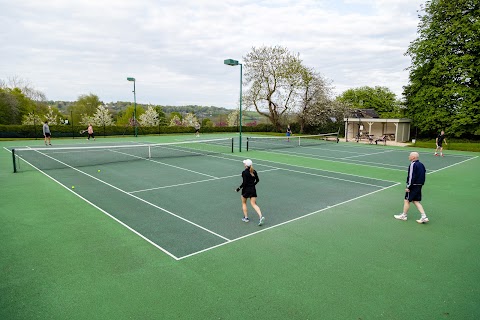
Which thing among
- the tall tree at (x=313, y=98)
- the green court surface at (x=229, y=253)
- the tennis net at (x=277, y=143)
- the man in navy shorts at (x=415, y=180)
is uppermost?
the tall tree at (x=313, y=98)

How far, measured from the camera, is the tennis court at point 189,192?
295 inches

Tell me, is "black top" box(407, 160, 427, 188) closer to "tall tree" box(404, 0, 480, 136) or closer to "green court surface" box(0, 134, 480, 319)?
"green court surface" box(0, 134, 480, 319)

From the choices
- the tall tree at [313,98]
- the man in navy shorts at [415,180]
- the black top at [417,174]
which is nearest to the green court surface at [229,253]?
the man in navy shorts at [415,180]

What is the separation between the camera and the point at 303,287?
198 inches

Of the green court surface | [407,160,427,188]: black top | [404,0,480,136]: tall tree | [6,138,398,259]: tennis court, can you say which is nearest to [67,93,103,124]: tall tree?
[6,138,398,259]: tennis court

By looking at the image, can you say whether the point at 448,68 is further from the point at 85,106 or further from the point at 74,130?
the point at 85,106

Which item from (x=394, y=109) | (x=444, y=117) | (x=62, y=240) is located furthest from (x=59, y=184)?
(x=394, y=109)

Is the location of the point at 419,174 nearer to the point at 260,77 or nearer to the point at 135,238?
the point at 135,238

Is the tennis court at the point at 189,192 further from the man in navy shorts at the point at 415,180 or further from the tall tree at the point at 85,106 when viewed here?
the tall tree at the point at 85,106

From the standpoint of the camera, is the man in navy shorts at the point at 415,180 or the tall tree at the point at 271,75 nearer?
the man in navy shorts at the point at 415,180

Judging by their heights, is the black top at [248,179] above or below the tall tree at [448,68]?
below

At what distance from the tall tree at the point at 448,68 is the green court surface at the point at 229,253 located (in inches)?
1059

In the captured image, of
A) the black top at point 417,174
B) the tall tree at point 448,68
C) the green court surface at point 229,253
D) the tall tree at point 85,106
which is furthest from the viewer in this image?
the tall tree at point 85,106

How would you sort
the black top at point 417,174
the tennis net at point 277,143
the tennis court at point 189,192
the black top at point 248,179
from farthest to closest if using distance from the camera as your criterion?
the tennis net at point 277,143
the black top at point 417,174
the black top at point 248,179
the tennis court at point 189,192
